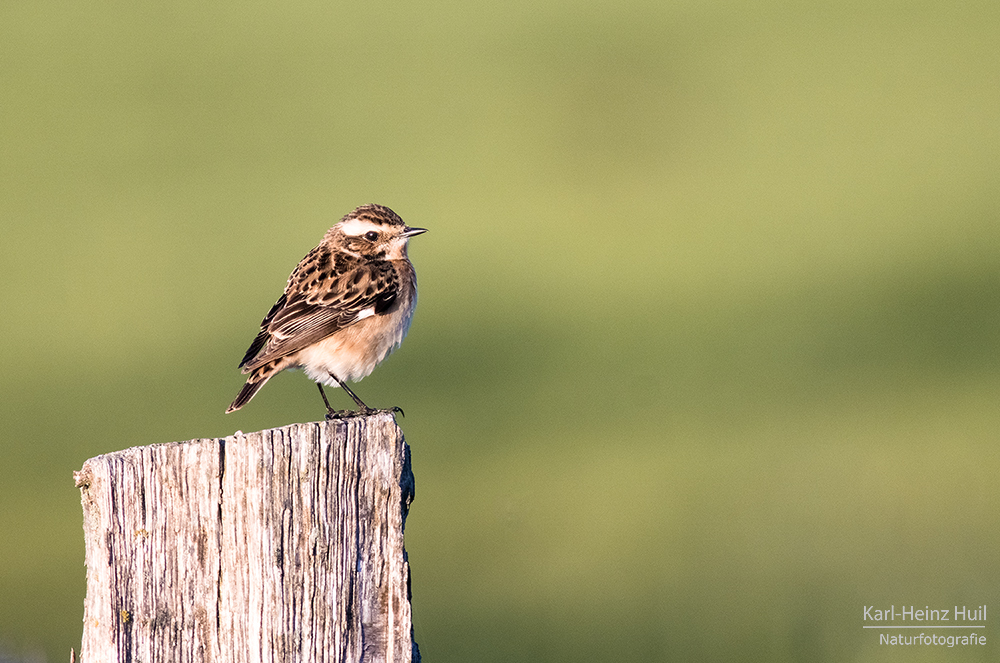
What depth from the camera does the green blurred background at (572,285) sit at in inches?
376

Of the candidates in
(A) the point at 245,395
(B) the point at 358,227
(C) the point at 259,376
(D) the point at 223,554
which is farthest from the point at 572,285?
(D) the point at 223,554

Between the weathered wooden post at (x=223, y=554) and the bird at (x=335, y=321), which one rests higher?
the bird at (x=335, y=321)

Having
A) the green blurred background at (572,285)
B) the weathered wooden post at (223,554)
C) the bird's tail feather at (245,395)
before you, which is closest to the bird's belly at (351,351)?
the bird's tail feather at (245,395)

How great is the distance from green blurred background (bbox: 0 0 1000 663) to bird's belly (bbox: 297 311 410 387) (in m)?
2.19

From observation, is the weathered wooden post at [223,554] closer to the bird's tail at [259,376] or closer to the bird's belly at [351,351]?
the bird's tail at [259,376]

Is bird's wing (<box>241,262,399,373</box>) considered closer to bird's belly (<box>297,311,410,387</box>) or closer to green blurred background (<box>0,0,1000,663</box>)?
bird's belly (<box>297,311,410,387</box>)

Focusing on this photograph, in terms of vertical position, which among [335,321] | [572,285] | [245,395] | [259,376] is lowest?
[245,395]

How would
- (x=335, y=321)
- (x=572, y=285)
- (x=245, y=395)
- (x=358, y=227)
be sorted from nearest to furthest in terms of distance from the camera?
(x=245, y=395) < (x=335, y=321) < (x=358, y=227) < (x=572, y=285)

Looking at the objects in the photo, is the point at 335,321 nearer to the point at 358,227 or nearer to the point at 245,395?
the point at 245,395

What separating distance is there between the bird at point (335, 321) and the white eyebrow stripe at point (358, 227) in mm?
175

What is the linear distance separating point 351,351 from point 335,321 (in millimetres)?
193

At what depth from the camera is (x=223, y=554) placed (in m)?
3.71

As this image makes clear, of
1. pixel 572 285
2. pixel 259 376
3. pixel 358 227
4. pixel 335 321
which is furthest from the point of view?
pixel 572 285

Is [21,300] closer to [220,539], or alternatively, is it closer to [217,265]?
[217,265]
